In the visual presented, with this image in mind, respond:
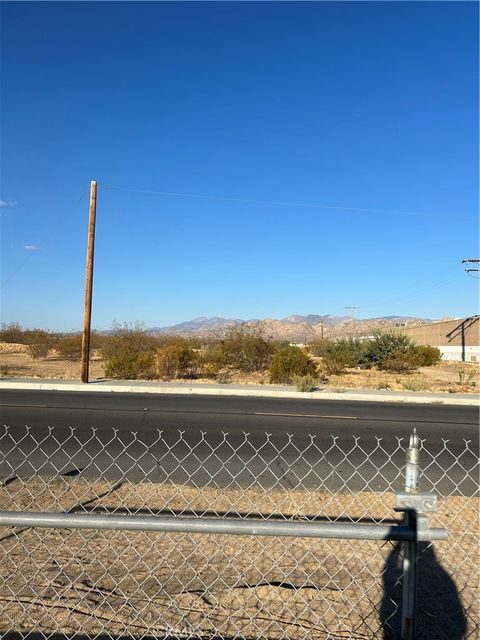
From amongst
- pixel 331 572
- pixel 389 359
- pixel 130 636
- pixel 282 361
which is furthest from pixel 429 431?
pixel 389 359

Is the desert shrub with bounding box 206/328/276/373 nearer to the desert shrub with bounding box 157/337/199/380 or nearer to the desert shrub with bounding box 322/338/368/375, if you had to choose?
the desert shrub with bounding box 157/337/199/380

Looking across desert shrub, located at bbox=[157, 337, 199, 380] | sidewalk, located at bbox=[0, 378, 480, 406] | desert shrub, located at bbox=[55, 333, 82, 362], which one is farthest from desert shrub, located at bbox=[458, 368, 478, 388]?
desert shrub, located at bbox=[55, 333, 82, 362]

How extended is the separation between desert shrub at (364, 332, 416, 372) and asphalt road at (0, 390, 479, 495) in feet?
68.2

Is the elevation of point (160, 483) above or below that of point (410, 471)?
below

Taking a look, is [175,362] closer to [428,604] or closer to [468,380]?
[468,380]

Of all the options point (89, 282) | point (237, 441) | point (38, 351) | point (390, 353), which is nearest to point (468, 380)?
point (390, 353)

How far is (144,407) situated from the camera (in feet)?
45.3

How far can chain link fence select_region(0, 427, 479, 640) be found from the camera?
3.32m

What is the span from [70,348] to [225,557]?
128 feet

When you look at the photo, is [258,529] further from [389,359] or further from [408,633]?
[389,359]

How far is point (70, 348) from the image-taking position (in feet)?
135

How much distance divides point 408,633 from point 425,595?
185cm

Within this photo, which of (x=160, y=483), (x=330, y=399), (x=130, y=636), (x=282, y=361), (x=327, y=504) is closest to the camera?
(x=130, y=636)

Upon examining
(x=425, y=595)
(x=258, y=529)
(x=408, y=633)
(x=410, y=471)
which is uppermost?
(x=410, y=471)
